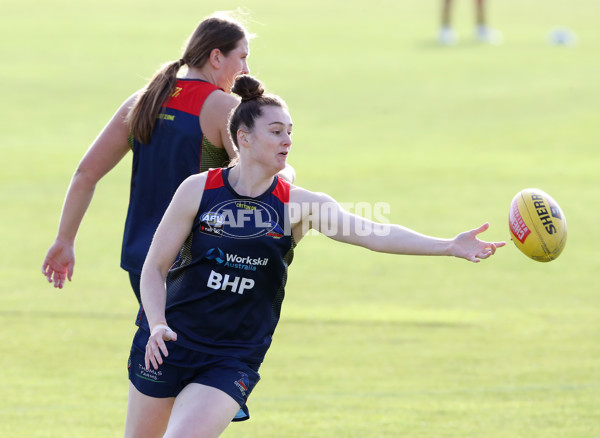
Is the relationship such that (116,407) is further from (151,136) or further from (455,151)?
(455,151)

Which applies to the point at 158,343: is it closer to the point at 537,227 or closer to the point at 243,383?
the point at 243,383

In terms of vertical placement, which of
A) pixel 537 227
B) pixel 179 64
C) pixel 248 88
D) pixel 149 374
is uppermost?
pixel 248 88

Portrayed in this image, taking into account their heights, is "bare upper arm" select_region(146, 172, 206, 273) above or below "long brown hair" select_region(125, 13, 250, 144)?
below

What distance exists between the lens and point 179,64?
4941mm

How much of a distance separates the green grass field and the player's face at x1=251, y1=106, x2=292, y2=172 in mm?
2363

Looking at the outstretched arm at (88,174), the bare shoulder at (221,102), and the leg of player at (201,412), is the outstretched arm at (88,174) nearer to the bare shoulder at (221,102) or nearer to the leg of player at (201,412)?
the bare shoulder at (221,102)

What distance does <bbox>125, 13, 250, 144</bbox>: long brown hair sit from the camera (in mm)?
4828

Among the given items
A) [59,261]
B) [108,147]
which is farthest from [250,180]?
[59,261]

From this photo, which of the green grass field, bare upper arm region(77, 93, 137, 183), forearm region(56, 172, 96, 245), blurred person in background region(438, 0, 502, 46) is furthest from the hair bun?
blurred person in background region(438, 0, 502, 46)

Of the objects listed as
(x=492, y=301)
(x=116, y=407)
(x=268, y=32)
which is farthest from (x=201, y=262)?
(x=268, y=32)

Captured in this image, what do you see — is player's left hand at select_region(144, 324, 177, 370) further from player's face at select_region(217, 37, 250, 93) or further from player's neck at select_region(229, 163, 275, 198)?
player's face at select_region(217, 37, 250, 93)

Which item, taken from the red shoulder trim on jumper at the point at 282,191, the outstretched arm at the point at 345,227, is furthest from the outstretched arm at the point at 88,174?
the outstretched arm at the point at 345,227

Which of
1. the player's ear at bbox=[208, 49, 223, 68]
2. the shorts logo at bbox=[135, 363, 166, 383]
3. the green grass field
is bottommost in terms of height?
the green grass field

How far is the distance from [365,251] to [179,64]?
749 centimetres
